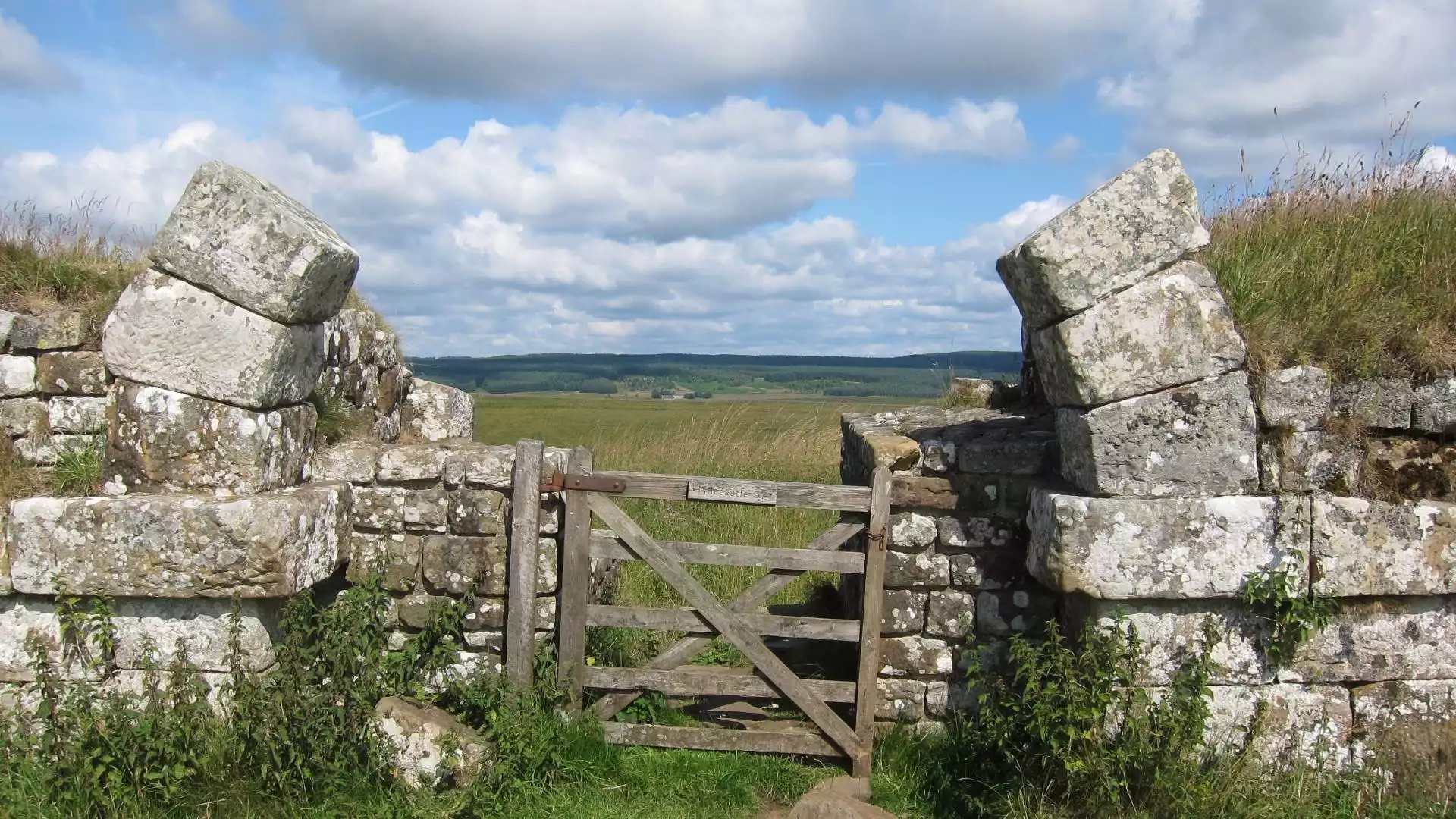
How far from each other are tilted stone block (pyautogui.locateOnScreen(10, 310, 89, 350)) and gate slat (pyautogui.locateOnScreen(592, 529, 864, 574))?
269 cm

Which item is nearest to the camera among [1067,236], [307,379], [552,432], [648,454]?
[1067,236]

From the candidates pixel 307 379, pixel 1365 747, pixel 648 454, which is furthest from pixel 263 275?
pixel 648 454

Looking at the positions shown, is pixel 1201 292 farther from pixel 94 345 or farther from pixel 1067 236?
pixel 94 345

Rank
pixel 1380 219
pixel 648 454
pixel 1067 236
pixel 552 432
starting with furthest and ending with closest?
pixel 552 432 < pixel 648 454 < pixel 1380 219 < pixel 1067 236

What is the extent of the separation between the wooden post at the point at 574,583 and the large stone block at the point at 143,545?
1.32m

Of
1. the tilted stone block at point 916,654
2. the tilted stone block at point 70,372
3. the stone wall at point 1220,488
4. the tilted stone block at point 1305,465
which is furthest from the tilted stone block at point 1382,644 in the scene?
the tilted stone block at point 70,372

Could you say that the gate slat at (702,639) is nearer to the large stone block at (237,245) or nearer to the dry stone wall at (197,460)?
the dry stone wall at (197,460)

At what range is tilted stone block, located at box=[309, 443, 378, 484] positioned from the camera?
4738 millimetres

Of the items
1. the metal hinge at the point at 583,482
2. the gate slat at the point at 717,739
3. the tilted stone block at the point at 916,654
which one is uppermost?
the metal hinge at the point at 583,482

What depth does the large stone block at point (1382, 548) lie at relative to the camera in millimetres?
4012

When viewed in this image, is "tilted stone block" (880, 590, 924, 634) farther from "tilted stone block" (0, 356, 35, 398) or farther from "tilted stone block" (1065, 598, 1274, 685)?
"tilted stone block" (0, 356, 35, 398)

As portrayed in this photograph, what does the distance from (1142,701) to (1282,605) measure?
725 mm

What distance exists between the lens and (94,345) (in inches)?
182

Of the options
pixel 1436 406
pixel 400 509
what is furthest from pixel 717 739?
pixel 1436 406
